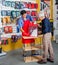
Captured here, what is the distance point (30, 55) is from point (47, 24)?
136cm

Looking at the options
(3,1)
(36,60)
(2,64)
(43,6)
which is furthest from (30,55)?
(43,6)

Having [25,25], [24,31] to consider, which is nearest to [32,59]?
[24,31]

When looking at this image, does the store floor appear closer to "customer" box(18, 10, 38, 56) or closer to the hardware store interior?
the hardware store interior

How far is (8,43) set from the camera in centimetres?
685

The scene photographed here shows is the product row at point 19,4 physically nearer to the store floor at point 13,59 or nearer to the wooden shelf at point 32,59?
the store floor at point 13,59

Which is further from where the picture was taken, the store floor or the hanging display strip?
the hanging display strip

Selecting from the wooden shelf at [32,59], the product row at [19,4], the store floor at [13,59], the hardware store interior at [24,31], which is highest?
the product row at [19,4]

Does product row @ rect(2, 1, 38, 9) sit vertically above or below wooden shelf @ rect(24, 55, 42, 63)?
above

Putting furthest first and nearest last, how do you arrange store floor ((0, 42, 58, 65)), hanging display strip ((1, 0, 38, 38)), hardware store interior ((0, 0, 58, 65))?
hanging display strip ((1, 0, 38, 38)) < hardware store interior ((0, 0, 58, 65)) < store floor ((0, 42, 58, 65))

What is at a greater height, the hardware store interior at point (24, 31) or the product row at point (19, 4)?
the product row at point (19, 4)

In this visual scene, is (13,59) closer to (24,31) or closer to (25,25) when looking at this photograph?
(24,31)

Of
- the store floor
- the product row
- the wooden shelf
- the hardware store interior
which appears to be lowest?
the store floor

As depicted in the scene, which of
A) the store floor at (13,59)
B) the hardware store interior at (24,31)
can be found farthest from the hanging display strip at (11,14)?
the store floor at (13,59)

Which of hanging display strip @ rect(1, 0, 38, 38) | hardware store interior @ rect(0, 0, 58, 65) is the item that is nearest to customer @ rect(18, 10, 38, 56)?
hardware store interior @ rect(0, 0, 58, 65)
